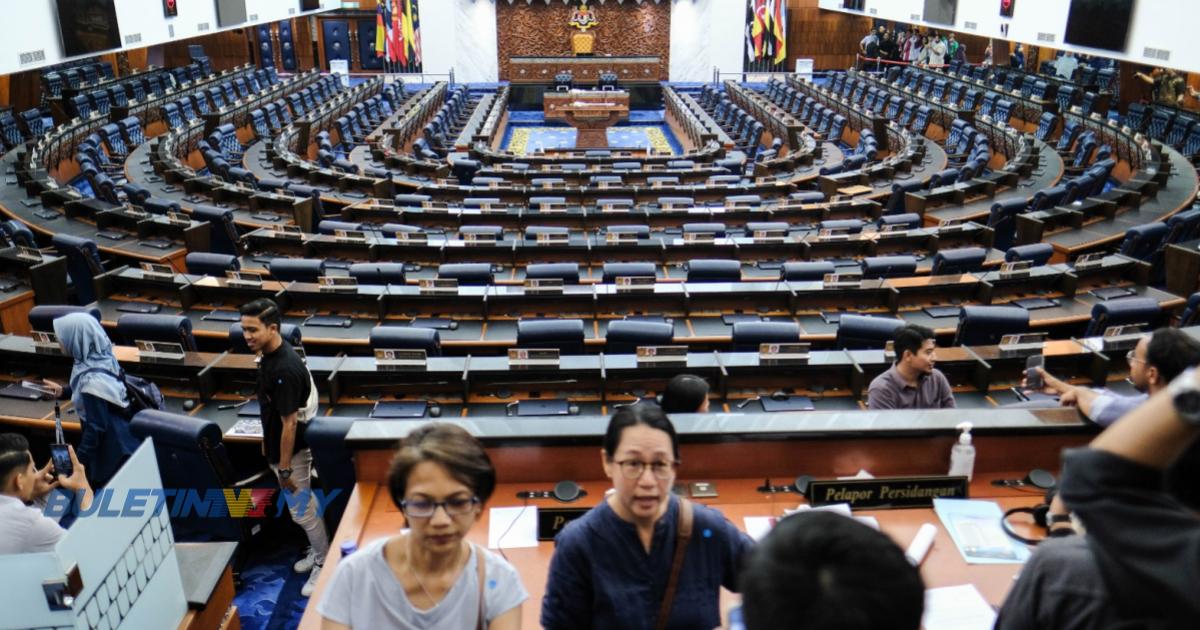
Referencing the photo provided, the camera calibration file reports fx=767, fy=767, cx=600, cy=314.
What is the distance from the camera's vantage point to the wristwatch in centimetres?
104

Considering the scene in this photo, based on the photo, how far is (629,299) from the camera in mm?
6566

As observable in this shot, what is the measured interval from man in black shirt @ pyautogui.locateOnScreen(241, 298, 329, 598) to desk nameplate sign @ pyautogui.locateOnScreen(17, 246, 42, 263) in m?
4.87

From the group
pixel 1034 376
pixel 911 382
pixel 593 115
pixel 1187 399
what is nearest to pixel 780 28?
pixel 593 115

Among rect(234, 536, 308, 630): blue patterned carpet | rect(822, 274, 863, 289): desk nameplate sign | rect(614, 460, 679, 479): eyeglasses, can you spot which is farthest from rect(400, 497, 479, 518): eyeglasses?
rect(822, 274, 863, 289): desk nameplate sign

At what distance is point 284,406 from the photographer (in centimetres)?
369

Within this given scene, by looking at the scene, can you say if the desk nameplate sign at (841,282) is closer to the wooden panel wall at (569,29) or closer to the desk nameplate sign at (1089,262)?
the desk nameplate sign at (1089,262)

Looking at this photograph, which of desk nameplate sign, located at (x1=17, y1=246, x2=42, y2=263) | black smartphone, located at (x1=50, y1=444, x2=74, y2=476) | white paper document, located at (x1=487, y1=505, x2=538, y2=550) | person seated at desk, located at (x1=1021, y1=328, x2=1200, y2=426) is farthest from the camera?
desk nameplate sign, located at (x1=17, y1=246, x2=42, y2=263)

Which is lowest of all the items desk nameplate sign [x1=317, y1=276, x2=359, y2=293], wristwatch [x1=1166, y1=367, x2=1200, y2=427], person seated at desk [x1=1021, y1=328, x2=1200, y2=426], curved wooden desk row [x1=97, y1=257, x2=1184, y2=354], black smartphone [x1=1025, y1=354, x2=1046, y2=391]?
curved wooden desk row [x1=97, y1=257, x2=1184, y2=354]

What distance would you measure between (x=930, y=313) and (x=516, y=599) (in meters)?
5.57

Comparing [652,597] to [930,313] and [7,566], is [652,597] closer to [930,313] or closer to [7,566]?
[7,566]

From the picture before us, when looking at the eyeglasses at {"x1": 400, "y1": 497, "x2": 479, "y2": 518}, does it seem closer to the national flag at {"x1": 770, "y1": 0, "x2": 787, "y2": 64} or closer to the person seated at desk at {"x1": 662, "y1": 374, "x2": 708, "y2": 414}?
the person seated at desk at {"x1": 662, "y1": 374, "x2": 708, "y2": 414}

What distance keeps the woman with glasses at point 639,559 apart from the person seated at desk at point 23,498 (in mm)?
1496

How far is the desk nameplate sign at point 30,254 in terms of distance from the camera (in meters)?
7.11

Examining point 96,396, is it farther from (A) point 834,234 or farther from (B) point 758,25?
(B) point 758,25
